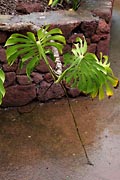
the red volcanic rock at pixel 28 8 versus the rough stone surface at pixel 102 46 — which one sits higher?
the red volcanic rock at pixel 28 8

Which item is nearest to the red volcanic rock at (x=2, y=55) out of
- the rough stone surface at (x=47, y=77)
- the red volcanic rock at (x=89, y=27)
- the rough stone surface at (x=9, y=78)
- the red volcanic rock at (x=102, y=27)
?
the rough stone surface at (x=9, y=78)

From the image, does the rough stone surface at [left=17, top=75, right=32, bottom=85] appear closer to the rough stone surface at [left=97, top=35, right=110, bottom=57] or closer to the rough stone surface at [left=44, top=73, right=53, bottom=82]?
the rough stone surface at [left=44, top=73, right=53, bottom=82]

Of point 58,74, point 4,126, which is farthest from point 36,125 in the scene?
point 58,74

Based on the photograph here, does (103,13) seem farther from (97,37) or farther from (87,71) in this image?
(87,71)

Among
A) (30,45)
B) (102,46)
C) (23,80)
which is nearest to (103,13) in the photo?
(102,46)

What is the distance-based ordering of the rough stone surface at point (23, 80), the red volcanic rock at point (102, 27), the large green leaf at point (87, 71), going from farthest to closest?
the red volcanic rock at point (102, 27) < the rough stone surface at point (23, 80) < the large green leaf at point (87, 71)

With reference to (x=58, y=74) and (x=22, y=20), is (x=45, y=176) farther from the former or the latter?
(x=22, y=20)

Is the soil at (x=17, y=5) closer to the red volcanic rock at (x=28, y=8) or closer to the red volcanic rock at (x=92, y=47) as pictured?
the red volcanic rock at (x=28, y=8)
